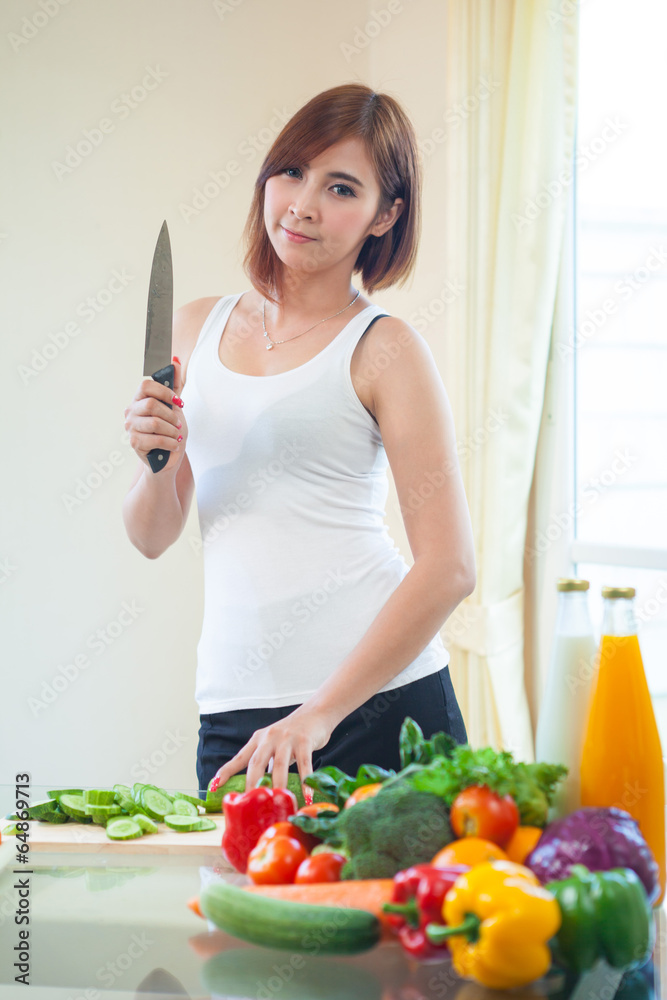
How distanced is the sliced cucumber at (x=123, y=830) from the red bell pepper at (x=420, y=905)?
38 centimetres

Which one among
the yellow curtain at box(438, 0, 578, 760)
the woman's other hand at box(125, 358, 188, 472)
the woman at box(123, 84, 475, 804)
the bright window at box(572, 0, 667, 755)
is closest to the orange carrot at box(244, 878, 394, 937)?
the woman at box(123, 84, 475, 804)

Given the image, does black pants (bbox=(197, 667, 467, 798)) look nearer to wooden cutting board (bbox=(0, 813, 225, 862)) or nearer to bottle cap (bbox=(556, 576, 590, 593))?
wooden cutting board (bbox=(0, 813, 225, 862))

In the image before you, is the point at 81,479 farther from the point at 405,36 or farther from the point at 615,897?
the point at 615,897

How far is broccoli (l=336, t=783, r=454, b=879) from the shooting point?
60 cm

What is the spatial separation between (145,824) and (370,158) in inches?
34.7

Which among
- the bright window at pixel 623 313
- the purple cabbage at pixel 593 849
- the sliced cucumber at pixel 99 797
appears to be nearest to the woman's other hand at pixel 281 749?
the sliced cucumber at pixel 99 797

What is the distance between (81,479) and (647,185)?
5.09ft

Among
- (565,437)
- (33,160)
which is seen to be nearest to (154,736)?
(565,437)

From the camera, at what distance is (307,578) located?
117cm

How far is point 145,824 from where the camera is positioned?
34.6 inches

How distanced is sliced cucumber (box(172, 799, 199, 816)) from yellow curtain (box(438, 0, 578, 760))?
48.1 inches

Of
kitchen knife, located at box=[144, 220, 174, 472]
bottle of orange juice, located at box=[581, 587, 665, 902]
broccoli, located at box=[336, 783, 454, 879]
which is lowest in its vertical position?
broccoli, located at box=[336, 783, 454, 879]

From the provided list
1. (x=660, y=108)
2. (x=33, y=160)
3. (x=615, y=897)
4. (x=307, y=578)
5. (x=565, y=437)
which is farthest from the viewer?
(x=33, y=160)

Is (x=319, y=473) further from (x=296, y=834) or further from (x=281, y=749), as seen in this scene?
(x=296, y=834)
